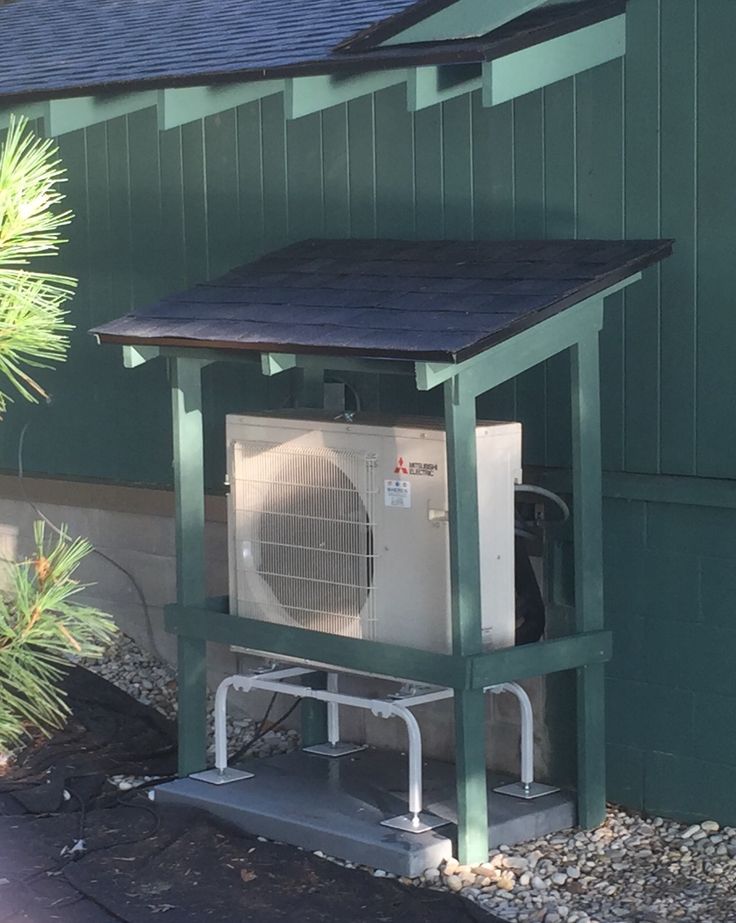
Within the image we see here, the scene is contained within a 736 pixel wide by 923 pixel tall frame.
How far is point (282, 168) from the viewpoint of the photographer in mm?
6723

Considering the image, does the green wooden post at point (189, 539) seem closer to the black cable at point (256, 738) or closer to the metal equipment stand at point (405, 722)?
the metal equipment stand at point (405, 722)

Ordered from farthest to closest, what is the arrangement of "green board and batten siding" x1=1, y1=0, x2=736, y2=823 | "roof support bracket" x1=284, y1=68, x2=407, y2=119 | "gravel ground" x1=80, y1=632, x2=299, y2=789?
1. "gravel ground" x1=80, y1=632, x2=299, y2=789
2. "roof support bracket" x1=284, y1=68, x2=407, y2=119
3. "green board and batten siding" x1=1, y1=0, x2=736, y2=823

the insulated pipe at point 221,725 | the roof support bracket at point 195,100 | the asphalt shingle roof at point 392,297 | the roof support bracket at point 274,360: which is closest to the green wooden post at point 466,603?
the asphalt shingle roof at point 392,297

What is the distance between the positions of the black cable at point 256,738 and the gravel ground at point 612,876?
1172 millimetres

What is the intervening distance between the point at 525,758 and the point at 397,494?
1.09 meters

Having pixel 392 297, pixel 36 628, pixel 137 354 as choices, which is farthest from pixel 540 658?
pixel 36 628

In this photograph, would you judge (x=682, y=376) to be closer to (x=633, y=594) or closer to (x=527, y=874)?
(x=633, y=594)

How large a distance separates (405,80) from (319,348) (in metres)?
1.05

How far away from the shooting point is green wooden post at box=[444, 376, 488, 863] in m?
5.04

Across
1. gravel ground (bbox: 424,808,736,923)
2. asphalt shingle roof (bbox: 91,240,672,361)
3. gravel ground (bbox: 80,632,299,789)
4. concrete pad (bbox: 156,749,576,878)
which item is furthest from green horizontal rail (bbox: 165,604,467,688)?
asphalt shingle roof (bbox: 91,240,672,361)

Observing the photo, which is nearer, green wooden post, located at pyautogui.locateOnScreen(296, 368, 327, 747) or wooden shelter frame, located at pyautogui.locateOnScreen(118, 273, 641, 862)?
wooden shelter frame, located at pyautogui.locateOnScreen(118, 273, 641, 862)

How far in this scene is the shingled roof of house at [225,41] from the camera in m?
5.38

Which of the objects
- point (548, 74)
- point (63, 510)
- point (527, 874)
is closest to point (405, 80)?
point (548, 74)

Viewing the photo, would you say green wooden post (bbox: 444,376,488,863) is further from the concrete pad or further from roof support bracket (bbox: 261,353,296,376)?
roof support bracket (bbox: 261,353,296,376)
